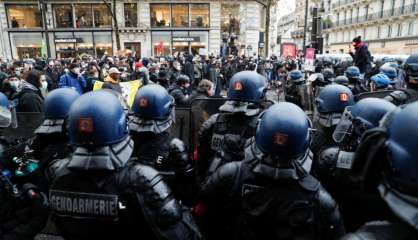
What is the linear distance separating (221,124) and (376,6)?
171 feet

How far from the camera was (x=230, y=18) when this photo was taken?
30844mm

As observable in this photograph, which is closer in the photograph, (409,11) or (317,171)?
(317,171)

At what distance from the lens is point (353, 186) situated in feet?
8.34

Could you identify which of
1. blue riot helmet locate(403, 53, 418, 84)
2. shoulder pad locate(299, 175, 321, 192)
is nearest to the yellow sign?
blue riot helmet locate(403, 53, 418, 84)

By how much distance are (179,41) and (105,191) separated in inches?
1174

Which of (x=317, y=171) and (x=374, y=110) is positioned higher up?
(x=374, y=110)

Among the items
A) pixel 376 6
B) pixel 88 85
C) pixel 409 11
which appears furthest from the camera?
pixel 376 6

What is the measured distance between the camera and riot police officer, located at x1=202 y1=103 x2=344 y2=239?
1.92 metres

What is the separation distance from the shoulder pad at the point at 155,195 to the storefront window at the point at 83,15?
102ft

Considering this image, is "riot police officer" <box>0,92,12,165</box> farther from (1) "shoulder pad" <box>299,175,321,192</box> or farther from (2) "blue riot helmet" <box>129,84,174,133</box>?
(1) "shoulder pad" <box>299,175,321,192</box>

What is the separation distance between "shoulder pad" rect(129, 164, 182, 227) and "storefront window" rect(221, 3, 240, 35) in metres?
29.9

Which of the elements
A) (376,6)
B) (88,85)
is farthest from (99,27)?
(376,6)

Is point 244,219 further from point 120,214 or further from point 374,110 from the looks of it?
point 374,110

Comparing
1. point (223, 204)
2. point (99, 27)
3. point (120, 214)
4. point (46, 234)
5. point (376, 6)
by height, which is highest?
point (376, 6)
